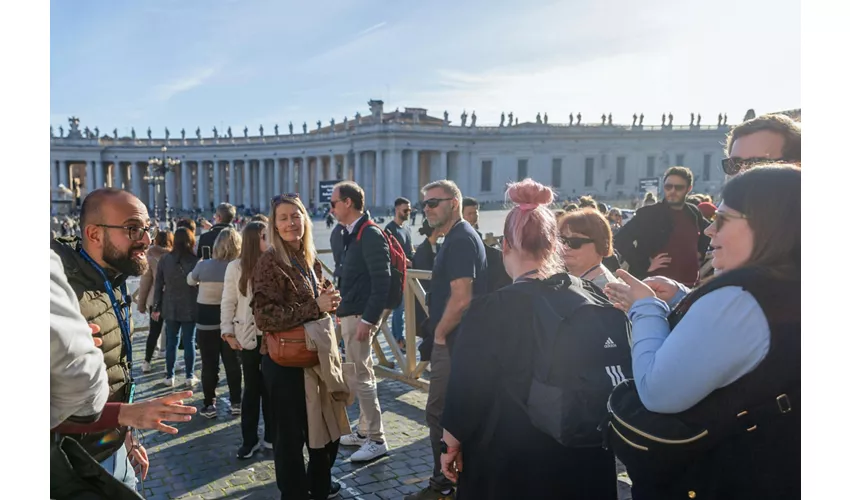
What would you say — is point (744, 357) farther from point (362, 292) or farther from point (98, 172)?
point (98, 172)

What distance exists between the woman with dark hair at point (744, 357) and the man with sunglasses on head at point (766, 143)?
1.07 meters

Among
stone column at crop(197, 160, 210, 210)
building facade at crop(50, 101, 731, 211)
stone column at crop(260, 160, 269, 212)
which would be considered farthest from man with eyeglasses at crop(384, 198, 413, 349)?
stone column at crop(197, 160, 210, 210)

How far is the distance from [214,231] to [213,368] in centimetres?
161

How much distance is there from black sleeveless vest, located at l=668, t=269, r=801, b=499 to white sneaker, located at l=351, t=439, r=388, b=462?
11.0 ft

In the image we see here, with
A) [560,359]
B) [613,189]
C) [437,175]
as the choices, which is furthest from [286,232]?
[613,189]

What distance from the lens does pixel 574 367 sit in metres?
2.36

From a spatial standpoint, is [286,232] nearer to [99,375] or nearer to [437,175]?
[99,375]

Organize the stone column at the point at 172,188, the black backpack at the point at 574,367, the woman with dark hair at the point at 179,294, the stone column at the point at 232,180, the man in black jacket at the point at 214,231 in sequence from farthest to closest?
the stone column at the point at 172,188 < the stone column at the point at 232,180 < the woman with dark hair at the point at 179,294 < the man in black jacket at the point at 214,231 < the black backpack at the point at 574,367

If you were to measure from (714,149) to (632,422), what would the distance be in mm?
70573

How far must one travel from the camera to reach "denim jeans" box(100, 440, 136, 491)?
2551 millimetres

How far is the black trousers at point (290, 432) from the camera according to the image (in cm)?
398

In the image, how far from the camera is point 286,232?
410 centimetres

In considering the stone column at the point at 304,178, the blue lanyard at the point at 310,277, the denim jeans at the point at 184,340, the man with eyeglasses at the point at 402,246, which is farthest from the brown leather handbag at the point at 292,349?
the stone column at the point at 304,178

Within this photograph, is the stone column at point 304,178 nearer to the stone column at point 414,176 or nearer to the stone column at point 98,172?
the stone column at point 414,176
